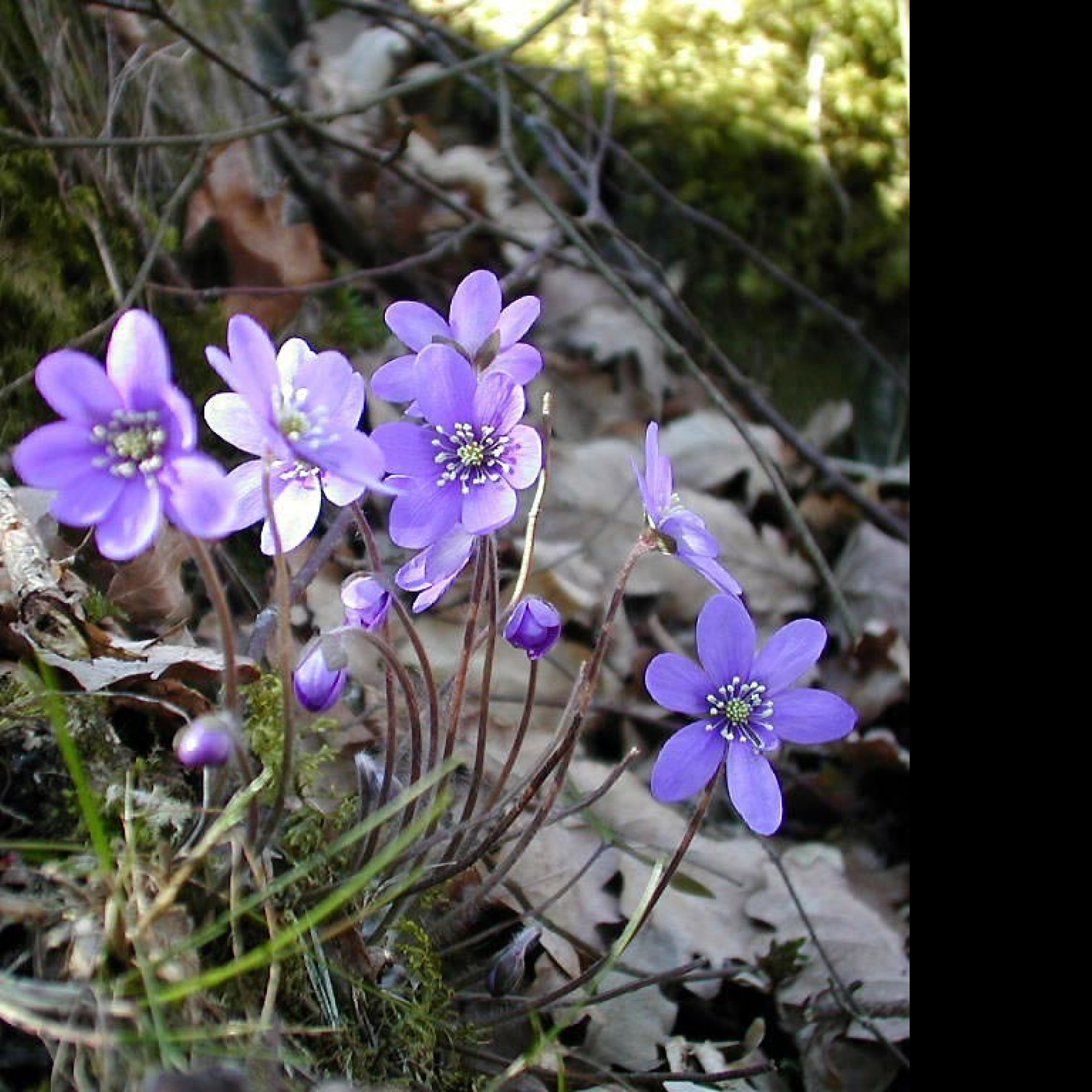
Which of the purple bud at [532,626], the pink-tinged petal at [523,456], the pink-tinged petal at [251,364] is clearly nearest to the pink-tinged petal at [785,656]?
the purple bud at [532,626]

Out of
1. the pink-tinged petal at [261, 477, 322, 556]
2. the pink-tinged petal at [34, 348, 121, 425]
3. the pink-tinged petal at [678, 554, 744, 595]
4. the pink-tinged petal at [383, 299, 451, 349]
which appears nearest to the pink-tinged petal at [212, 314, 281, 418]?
the pink-tinged petal at [34, 348, 121, 425]

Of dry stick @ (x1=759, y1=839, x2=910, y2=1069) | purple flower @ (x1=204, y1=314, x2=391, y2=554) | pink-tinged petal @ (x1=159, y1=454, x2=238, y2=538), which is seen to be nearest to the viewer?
pink-tinged petal @ (x1=159, y1=454, x2=238, y2=538)

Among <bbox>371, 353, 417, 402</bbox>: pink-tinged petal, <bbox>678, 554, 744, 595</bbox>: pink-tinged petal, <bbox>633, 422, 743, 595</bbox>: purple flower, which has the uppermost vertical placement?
<bbox>371, 353, 417, 402</bbox>: pink-tinged petal

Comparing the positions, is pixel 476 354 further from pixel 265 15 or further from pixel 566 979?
pixel 265 15

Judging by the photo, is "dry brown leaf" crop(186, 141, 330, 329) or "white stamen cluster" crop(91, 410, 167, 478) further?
"dry brown leaf" crop(186, 141, 330, 329)

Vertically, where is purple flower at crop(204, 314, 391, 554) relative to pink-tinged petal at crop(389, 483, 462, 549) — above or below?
above

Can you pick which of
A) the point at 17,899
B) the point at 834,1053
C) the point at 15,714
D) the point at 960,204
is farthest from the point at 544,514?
the point at 17,899

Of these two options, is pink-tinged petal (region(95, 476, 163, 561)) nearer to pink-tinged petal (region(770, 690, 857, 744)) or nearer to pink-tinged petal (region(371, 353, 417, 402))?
pink-tinged petal (region(371, 353, 417, 402))
